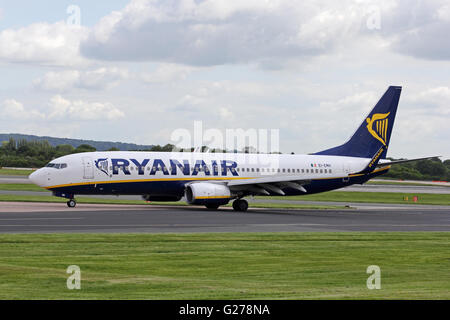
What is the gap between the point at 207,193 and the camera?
45469mm

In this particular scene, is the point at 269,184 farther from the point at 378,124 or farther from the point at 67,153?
the point at 67,153

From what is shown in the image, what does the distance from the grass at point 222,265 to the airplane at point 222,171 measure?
1828 centimetres

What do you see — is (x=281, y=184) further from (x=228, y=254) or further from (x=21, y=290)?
(x=21, y=290)

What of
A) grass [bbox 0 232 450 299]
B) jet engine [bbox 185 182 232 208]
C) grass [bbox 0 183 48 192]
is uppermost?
grass [bbox 0 183 48 192]

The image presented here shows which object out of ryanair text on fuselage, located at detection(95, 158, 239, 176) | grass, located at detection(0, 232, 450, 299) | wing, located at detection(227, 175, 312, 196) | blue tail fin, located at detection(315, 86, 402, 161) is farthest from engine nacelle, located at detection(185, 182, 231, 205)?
grass, located at detection(0, 232, 450, 299)

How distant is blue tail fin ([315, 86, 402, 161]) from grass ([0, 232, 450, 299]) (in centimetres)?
2771

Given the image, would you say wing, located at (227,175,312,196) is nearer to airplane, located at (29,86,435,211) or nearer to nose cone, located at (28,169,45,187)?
airplane, located at (29,86,435,211)

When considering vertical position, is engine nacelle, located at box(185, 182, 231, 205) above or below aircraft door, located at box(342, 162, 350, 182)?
below

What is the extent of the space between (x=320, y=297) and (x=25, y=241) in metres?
13.4

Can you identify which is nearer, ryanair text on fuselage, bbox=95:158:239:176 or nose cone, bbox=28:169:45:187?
nose cone, bbox=28:169:45:187

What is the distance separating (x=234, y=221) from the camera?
1444 inches

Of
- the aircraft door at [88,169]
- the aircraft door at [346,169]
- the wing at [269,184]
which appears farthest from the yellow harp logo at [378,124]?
the aircraft door at [88,169]

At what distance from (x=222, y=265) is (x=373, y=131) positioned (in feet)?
129

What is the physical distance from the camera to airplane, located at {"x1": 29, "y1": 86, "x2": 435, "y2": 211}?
44.8m
